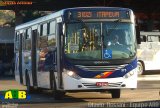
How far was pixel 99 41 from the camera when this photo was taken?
18.2 m

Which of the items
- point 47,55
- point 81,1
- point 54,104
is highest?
point 81,1

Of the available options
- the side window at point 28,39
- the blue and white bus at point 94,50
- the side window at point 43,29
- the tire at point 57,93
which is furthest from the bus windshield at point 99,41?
the side window at point 28,39

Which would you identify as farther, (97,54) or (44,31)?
(44,31)

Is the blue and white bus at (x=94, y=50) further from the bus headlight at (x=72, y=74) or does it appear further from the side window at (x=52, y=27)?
the side window at (x=52, y=27)

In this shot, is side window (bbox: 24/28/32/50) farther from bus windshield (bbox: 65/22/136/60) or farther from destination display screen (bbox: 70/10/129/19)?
bus windshield (bbox: 65/22/136/60)

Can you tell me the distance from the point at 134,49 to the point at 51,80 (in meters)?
3.15

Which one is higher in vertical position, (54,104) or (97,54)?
(97,54)

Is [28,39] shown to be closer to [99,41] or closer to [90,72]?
[99,41]

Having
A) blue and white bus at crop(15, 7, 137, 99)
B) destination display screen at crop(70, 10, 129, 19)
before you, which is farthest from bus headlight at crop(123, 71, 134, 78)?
destination display screen at crop(70, 10, 129, 19)

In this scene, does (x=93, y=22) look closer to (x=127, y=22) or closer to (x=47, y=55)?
(x=127, y=22)

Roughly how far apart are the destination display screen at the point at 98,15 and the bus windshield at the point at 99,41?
210 millimetres


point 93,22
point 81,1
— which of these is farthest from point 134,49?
point 81,1

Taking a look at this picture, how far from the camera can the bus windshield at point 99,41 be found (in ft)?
59.2

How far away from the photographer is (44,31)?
68.5 feet
